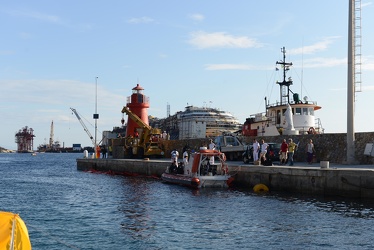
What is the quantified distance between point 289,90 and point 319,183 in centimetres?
2649

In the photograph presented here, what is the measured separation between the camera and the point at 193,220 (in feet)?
57.7

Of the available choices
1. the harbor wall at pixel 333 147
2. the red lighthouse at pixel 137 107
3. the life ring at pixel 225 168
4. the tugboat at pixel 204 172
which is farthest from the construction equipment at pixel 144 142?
the life ring at pixel 225 168

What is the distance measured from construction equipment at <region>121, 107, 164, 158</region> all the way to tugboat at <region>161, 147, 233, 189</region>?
18013 mm

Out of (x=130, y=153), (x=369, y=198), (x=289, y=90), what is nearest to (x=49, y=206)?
(x=369, y=198)

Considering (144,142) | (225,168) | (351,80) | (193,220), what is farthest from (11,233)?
(144,142)

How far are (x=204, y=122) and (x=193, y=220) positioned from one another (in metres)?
62.3

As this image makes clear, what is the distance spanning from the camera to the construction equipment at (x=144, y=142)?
48.3m

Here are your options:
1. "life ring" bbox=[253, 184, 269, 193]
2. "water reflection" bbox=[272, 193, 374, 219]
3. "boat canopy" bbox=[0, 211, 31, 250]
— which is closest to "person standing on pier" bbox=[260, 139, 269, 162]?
"life ring" bbox=[253, 184, 269, 193]

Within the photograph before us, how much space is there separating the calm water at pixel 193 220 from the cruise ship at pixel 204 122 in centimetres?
5181

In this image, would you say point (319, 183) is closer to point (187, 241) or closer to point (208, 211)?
A: point (208, 211)

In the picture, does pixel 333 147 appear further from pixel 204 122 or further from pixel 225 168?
pixel 204 122

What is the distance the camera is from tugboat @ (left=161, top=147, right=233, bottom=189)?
90.2ft

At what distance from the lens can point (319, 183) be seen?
2280 cm

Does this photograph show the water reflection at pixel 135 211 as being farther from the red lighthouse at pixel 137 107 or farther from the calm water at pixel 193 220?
the red lighthouse at pixel 137 107
